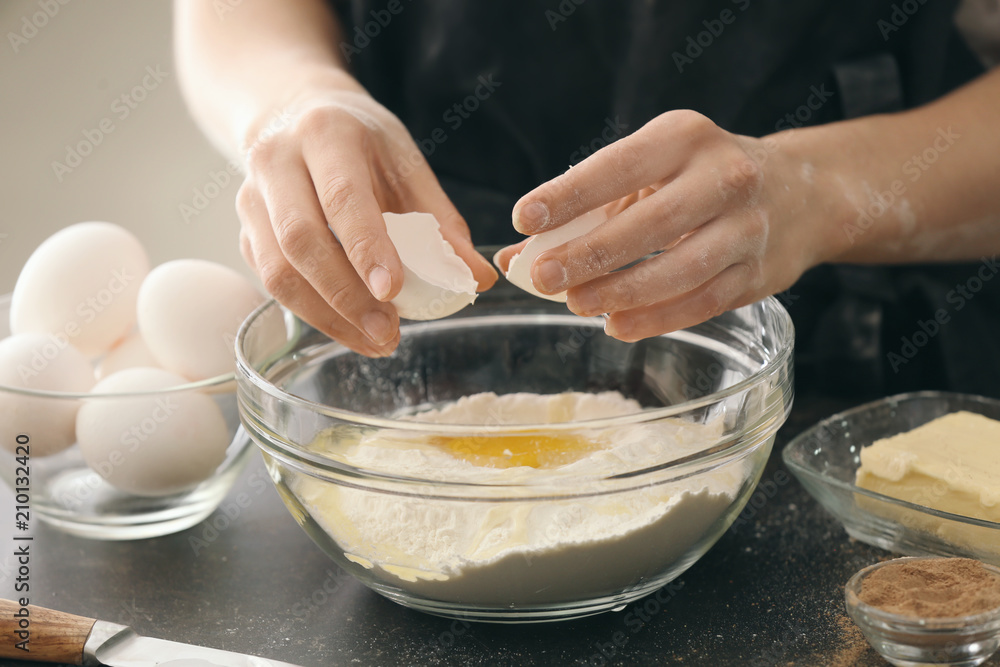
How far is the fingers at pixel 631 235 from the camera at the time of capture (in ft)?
2.30

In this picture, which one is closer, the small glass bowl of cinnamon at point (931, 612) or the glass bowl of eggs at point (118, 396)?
the small glass bowl of cinnamon at point (931, 612)

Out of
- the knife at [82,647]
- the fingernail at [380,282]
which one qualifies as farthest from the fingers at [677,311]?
the knife at [82,647]

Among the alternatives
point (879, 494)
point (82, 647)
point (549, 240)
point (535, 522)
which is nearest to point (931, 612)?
point (879, 494)

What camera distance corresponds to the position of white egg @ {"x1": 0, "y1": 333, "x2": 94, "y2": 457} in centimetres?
86

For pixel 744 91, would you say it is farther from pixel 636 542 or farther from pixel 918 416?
pixel 636 542

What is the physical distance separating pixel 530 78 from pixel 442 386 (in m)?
0.52

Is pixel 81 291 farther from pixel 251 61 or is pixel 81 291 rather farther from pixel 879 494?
pixel 879 494

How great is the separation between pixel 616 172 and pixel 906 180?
0.47m

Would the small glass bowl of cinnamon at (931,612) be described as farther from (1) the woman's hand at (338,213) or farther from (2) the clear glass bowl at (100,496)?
(2) the clear glass bowl at (100,496)

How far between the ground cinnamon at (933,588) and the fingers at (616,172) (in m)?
0.38

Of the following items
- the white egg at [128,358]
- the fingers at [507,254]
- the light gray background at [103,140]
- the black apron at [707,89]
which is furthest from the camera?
the light gray background at [103,140]

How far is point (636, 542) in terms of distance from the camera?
68 centimetres

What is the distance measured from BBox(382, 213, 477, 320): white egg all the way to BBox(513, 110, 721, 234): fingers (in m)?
0.10

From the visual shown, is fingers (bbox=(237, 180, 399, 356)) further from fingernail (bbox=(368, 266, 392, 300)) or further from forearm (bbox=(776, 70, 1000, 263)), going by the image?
forearm (bbox=(776, 70, 1000, 263))
